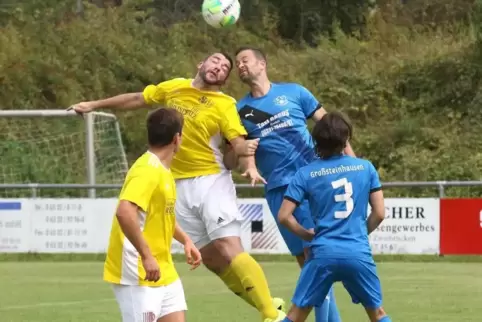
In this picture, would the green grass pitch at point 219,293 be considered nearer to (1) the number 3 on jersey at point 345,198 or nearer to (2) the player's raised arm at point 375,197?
(2) the player's raised arm at point 375,197

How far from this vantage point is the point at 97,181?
20.9 metres

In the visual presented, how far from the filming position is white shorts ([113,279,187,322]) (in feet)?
20.0

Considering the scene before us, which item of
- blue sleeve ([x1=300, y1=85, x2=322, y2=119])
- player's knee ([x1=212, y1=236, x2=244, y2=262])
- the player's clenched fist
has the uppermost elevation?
the player's clenched fist

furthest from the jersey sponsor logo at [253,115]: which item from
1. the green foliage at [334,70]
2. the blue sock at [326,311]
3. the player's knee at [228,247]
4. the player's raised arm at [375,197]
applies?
the green foliage at [334,70]

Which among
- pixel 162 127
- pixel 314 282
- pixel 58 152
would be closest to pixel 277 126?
pixel 314 282

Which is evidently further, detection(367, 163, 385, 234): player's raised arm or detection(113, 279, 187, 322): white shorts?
detection(367, 163, 385, 234): player's raised arm

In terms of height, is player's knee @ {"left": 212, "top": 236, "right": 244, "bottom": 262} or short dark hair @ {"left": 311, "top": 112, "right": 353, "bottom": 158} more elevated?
short dark hair @ {"left": 311, "top": 112, "right": 353, "bottom": 158}

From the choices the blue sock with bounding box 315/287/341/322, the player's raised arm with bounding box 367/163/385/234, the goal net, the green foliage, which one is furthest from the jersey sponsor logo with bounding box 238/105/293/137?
the green foliage

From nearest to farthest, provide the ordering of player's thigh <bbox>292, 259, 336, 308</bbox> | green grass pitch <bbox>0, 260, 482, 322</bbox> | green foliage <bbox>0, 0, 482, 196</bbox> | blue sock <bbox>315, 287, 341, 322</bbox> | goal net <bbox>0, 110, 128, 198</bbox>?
player's thigh <bbox>292, 259, 336, 308</bbox>, blue sock <bbox>315, 287, 341, 322</bbox>, green grass pitch <bbox>0, 260, 482, 322</bbox>, goal net <bbox>0, 110, 128, 198</bbox>, green foliage <bbox>0, 0, 482, 196</bbox>

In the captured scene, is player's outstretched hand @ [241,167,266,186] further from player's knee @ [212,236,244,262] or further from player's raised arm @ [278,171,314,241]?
player's raised arm @ [278,171,314,241]

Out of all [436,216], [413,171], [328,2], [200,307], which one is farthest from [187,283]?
[328,2]

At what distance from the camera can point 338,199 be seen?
22.1 feet

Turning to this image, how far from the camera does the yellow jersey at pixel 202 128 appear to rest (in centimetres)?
832

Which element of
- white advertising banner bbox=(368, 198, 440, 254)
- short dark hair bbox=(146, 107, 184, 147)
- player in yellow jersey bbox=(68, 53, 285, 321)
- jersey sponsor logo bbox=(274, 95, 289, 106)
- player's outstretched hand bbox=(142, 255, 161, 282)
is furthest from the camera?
white advertising banner bbox=(368, 198, 440, 254)
